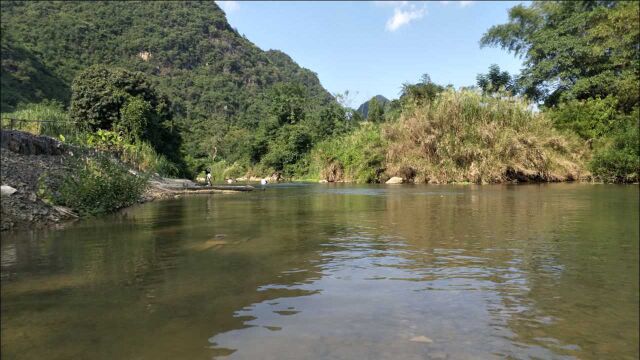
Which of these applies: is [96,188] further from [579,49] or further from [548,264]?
[579,49]

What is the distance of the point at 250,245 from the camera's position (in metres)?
10.3

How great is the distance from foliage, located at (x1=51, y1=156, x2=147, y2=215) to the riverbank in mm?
359

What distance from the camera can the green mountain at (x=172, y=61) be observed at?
71250 mm

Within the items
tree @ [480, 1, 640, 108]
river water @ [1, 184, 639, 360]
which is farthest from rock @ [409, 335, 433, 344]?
tree @ [480, 1, 640, 108]

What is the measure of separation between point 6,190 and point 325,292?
10.6 meters

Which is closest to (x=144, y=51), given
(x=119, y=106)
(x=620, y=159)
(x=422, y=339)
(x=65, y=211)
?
(x=119, y=106)

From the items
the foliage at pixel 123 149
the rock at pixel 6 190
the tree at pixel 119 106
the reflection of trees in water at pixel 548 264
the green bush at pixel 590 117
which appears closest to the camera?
the reflection of trees in water at pixel 548 264

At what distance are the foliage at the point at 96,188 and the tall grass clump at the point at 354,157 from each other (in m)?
30.0

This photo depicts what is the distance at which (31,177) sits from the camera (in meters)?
15.1

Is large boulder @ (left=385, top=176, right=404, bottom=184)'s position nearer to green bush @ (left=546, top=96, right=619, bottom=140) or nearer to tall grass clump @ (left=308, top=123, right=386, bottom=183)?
tall grass clump @ (left=308, top=123, right=386, bottom=183)

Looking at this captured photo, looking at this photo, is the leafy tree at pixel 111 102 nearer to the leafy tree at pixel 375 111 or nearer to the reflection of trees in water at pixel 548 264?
the reflection of trees in water at pixel 548 264

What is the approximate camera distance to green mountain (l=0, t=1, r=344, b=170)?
7125 cm

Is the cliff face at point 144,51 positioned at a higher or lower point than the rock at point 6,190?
higher

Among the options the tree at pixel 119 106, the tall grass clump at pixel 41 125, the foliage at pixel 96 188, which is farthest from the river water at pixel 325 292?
the tree at pixel 119 106
